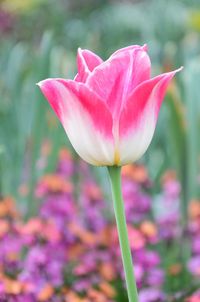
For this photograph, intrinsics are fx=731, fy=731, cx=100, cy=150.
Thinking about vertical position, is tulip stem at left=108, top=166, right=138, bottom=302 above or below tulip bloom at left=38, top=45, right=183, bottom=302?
below

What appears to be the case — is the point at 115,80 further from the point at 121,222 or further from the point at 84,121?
the point at 121,222

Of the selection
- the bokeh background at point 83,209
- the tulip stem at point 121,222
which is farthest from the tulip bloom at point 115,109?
the bokeh background at point 83,209

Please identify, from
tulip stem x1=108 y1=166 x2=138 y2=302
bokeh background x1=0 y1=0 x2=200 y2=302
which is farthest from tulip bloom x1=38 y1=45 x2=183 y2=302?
bokeh background x1=0 y1=0 x2=200 y2=302

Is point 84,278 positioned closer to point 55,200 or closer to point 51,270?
point 51,270

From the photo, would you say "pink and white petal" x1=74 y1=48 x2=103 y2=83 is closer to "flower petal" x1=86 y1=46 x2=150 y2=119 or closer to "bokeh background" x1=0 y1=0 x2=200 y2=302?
"flower petal" x1=86 y1=46 x2=150 y2=119

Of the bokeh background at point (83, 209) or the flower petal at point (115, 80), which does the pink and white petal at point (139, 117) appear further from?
the bokeh background at point (83, 209)

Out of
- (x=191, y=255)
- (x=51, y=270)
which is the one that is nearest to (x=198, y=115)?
(x=191, y=255)
